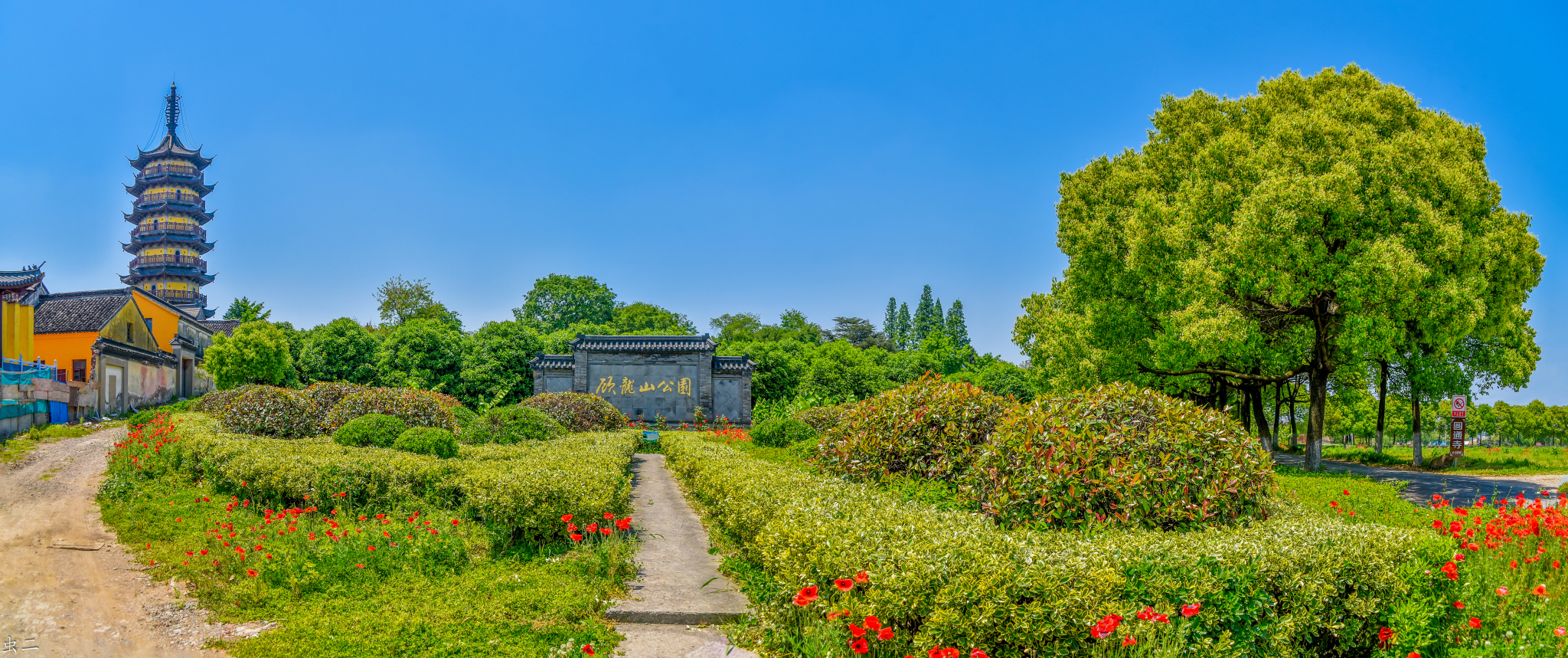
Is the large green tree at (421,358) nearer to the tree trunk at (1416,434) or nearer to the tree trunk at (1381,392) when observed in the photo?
the tree trunk at (1381,392)

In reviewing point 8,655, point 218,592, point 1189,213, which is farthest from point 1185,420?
point 1189,213

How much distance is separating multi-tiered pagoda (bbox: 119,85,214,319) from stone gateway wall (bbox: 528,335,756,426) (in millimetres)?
36367

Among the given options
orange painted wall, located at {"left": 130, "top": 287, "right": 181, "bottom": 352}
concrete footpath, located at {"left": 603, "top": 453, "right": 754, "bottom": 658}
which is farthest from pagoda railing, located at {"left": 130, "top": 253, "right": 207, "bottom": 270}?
concrete footpath, located at {"left": 603, "top": 453, "right": 754, "bottom": 658}

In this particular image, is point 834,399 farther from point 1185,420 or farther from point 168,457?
point 1185,420

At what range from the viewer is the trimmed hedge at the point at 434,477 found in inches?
285

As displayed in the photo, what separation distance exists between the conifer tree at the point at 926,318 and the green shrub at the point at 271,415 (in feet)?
198

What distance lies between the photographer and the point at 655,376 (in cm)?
3030

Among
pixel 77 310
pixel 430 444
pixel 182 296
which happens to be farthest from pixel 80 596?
pixel 182 296

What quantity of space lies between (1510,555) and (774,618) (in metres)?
5.85

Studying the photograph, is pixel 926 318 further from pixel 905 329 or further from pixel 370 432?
pixel 370 432

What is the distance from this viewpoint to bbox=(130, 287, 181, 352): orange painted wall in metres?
32.4

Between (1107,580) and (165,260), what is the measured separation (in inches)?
2503

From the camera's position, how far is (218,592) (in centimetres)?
582

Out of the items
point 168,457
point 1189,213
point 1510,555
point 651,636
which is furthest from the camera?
point 1189,213
